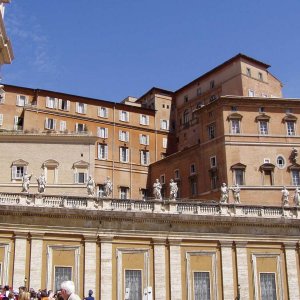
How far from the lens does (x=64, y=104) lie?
233 feet

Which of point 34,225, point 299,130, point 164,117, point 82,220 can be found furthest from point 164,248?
point 164,117

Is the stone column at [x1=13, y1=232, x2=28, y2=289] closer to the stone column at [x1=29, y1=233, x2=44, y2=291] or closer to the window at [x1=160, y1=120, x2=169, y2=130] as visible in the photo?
the stone column at [x1=29, y1=233, x2=44, y2=291]

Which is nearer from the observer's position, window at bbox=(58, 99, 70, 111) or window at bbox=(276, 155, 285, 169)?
window at bbox=(276, 155, 285, 169)

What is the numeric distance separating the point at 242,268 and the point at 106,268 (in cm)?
950

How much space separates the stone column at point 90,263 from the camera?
122 ft

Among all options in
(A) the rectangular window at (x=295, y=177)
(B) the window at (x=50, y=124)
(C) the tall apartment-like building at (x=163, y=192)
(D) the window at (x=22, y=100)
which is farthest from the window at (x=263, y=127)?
(D) the window at (x=22, y=100)

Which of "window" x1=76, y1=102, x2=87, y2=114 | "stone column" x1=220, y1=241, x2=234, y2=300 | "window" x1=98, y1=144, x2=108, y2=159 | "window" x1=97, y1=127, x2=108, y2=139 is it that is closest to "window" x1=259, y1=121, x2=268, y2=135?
"window" x1=98, y1=144, x2=108, y2=159

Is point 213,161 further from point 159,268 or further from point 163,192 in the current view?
point 159,268

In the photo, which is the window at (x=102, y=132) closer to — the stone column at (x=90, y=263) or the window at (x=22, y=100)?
the window at (x=22, y=100)

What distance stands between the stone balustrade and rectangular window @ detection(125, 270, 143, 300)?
4.12 metres

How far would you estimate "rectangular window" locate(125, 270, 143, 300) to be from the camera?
125 ft

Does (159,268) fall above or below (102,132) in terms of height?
below

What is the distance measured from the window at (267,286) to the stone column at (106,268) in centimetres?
1065

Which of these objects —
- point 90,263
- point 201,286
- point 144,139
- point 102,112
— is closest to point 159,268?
point 201,286
